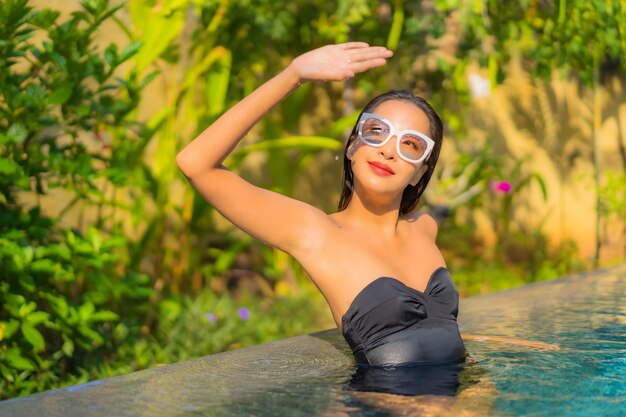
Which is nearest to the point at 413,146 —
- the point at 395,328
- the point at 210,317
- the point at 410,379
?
the point at 395,328

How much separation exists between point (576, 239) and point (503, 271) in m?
1.88

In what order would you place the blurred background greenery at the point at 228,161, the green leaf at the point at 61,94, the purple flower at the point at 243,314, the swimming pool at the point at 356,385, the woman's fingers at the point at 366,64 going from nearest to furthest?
the swimming pool at the point at 356,385 < the woman's fingers at the point at 366,64 < the green leaf at the point at 61,94 < the blurred background greenery at the point at 228,161 < the purple flower at the point at 243,314

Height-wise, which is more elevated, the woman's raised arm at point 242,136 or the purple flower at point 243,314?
the woman's raised arm at point 242,136

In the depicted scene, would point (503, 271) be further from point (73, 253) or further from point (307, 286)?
point (73, 253)

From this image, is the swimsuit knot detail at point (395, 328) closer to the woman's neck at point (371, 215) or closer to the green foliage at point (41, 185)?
the woman's neck at point (371, 215)

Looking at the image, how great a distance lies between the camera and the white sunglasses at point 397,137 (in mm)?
3344

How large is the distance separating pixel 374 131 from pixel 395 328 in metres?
0.65

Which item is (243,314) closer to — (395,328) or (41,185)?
(41,185)

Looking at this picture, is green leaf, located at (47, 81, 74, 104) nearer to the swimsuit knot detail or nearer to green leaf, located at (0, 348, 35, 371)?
green leaf, located at (0, 348, 35, 371)

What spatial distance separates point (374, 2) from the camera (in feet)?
→ 23.3

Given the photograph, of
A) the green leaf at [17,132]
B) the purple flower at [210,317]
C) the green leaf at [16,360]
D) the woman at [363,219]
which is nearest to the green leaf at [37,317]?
the green leaf at [16,360]

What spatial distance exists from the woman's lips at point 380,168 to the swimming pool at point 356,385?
642 millimetres

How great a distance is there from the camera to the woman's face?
3344 millimetres

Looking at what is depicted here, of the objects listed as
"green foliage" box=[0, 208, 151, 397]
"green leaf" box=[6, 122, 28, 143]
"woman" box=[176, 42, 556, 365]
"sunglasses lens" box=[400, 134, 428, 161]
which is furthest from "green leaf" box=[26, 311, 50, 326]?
"sunglasses lens" box=[400, 134, 428, 161]
